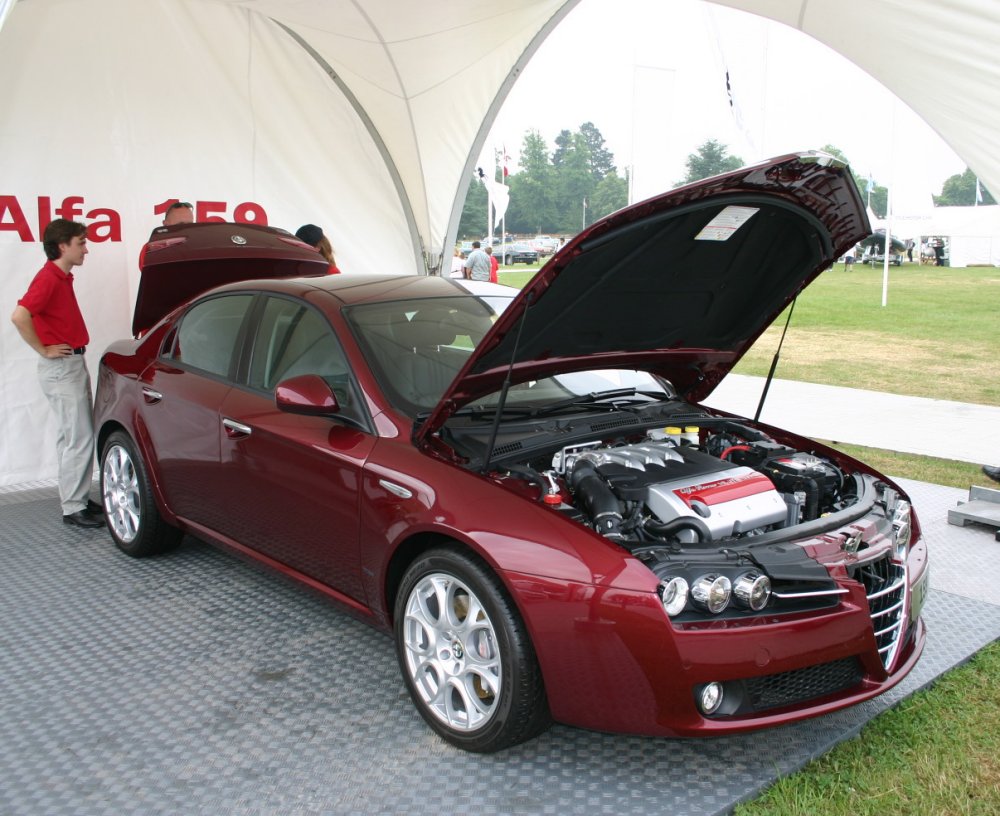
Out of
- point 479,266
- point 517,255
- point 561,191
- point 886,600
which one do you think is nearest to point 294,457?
point 886,600

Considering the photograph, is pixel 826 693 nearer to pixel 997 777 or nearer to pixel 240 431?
pixel 997 777

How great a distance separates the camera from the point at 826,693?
105 inches

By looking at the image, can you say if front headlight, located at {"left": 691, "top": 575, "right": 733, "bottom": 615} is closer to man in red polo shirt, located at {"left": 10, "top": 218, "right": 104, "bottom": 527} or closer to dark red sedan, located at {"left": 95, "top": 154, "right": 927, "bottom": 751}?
dark red sedan, located at {"left": 95, "top": 154, "right": 927, "bottom": 751}

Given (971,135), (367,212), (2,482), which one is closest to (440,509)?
(971,135)

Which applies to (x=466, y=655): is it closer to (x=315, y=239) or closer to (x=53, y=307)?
(x=53, y=307)

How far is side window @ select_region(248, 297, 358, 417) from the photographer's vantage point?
11.5ft

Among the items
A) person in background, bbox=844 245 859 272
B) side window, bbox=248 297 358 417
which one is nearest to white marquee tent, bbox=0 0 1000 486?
side window, bbox=248 297 358 417

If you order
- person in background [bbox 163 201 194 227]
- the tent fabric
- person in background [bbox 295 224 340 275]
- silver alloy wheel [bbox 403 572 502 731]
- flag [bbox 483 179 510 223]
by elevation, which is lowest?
silver alloy wheel [bbox 403 572 502 731]

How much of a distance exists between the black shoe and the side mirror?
2767 mm

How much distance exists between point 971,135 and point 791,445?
2.07 m

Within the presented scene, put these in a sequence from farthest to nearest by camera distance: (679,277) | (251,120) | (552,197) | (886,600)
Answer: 1. (552,197)
2. (251,120)
3. (679,277)
4. (886,600)

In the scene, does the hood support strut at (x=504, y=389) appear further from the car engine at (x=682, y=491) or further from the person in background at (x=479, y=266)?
the person in background at (x=479, y=266)

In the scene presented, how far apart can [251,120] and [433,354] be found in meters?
5.09

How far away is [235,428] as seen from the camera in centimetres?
382
